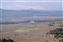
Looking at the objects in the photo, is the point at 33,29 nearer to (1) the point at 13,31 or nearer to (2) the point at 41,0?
(1) the point at 13,31

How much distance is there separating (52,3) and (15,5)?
644 mm

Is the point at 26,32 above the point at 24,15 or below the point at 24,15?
below

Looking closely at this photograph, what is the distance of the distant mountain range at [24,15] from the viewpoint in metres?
1.98

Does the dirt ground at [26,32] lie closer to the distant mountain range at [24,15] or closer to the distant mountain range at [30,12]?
the distant mountain range at [24,15]

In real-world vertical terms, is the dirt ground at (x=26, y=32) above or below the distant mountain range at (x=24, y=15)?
below

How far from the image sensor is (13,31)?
1.96 meters

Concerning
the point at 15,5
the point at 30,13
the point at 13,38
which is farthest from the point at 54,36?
the point at 15,5

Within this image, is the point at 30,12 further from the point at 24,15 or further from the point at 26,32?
the point at 26,32

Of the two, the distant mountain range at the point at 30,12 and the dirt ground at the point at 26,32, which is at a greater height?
the distant mountain range at the point at 30,12

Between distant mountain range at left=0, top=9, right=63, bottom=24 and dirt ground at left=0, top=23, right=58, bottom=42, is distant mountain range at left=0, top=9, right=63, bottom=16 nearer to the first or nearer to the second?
distant mountain range at left=0, top=9, right=63, bottom=24

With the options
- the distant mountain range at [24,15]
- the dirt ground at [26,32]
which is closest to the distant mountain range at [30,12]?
the distant mountain range at [24,15]

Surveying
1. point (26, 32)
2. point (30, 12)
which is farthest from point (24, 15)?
point (26, 32)

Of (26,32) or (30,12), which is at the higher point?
(30,12)

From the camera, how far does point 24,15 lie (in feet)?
6.55
